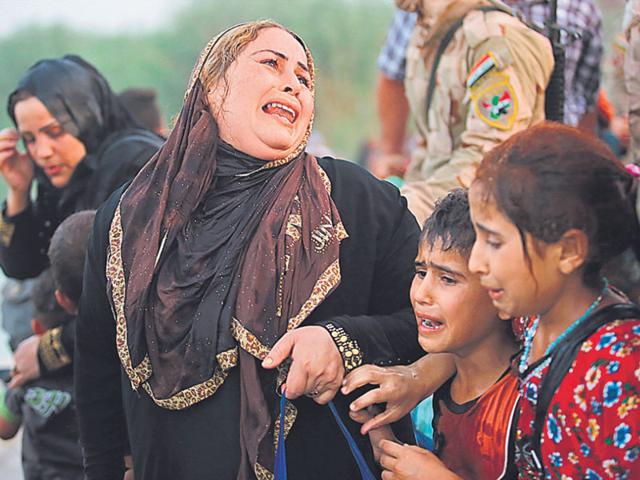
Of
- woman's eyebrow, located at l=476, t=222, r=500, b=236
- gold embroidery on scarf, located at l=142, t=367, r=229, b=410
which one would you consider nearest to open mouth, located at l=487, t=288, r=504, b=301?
woman's eyebrow, located at l=476, t=222, r=500, b=236

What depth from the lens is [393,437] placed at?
218 centimetres

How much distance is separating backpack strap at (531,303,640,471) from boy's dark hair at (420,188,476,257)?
0.34m

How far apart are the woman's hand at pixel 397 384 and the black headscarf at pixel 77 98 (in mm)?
1793

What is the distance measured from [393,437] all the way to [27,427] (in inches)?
65.6

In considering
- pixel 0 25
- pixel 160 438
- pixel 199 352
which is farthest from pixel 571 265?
pixel 0 25

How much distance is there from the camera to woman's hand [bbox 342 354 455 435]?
2045mm

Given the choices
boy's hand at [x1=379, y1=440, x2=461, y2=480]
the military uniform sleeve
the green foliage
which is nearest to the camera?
boy's hand at [x1=379, y1=440, x2=461, y2=480]

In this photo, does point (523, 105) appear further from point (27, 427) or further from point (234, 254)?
point (27, 427)

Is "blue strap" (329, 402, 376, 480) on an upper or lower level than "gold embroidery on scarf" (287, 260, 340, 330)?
lower

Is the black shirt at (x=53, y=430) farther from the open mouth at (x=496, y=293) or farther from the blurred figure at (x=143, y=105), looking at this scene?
the blurred figure at (x=143, y=105)

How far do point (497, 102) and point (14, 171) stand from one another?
177cm

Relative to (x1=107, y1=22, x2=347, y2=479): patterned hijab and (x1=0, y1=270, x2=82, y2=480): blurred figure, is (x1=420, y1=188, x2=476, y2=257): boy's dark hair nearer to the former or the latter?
(x1=107, y1=22, x2=347, y2=479): patterned hijab

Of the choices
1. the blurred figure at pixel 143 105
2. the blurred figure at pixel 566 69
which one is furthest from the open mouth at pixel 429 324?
the blurred figure at pixel 143 105

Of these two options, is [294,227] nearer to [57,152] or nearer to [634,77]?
[634,77]
